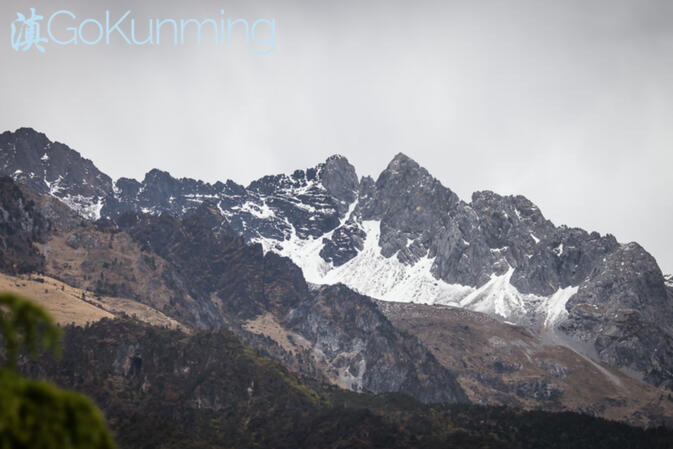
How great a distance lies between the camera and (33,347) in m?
27.6

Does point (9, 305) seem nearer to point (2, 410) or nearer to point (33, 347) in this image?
point (33, 347)

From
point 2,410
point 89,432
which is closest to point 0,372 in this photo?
point 2,410

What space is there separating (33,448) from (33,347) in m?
4.45

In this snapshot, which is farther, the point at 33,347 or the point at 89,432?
the point at 33,347

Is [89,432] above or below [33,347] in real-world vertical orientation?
below

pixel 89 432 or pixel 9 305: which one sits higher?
pixel 9 305

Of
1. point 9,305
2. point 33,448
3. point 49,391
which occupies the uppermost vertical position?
point 9,305

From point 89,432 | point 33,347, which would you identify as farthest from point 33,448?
point 33,347

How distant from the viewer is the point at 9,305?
26.9m

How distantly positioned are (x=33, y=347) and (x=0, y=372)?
7.91ft

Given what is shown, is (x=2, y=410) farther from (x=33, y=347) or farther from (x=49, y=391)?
(x=33, y=347)

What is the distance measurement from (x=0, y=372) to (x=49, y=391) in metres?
1.97

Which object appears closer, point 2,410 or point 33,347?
point 2,410

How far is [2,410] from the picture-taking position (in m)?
24.1
